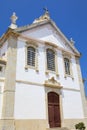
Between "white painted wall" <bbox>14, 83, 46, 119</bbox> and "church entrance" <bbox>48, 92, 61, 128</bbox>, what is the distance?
2.60ft

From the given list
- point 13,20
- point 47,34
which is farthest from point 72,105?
point 13,20

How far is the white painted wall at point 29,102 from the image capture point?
37.0 feet

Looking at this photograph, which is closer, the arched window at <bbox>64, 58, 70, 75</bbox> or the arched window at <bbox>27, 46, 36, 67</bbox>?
the arched window at <bbox>27, 46, 36, 67</bbox>

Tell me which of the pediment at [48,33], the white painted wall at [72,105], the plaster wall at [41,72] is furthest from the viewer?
the pediment at [48,33]

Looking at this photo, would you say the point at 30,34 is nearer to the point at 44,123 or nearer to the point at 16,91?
the point at 16,91

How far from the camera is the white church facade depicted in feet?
37.1

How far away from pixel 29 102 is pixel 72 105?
15.4 ft

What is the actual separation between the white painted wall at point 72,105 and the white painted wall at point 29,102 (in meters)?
2.45

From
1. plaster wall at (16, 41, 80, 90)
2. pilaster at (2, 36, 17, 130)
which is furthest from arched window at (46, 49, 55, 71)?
pilaster at (2, 36, 17, 130)

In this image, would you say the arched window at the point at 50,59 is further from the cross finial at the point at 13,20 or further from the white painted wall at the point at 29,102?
the cross finial at the point at 13,20

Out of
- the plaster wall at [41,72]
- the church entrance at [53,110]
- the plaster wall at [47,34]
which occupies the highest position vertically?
the plaster wall at [47,34]

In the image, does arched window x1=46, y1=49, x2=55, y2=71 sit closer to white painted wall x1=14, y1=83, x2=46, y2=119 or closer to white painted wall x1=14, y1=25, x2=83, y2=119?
white painted wall x1=14, y1=25, x2=83, y2=119

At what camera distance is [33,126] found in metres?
11.6

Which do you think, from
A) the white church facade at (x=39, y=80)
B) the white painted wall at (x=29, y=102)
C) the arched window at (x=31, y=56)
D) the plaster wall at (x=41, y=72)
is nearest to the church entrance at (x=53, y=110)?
A: the white church facade at (x=39, y=80)
